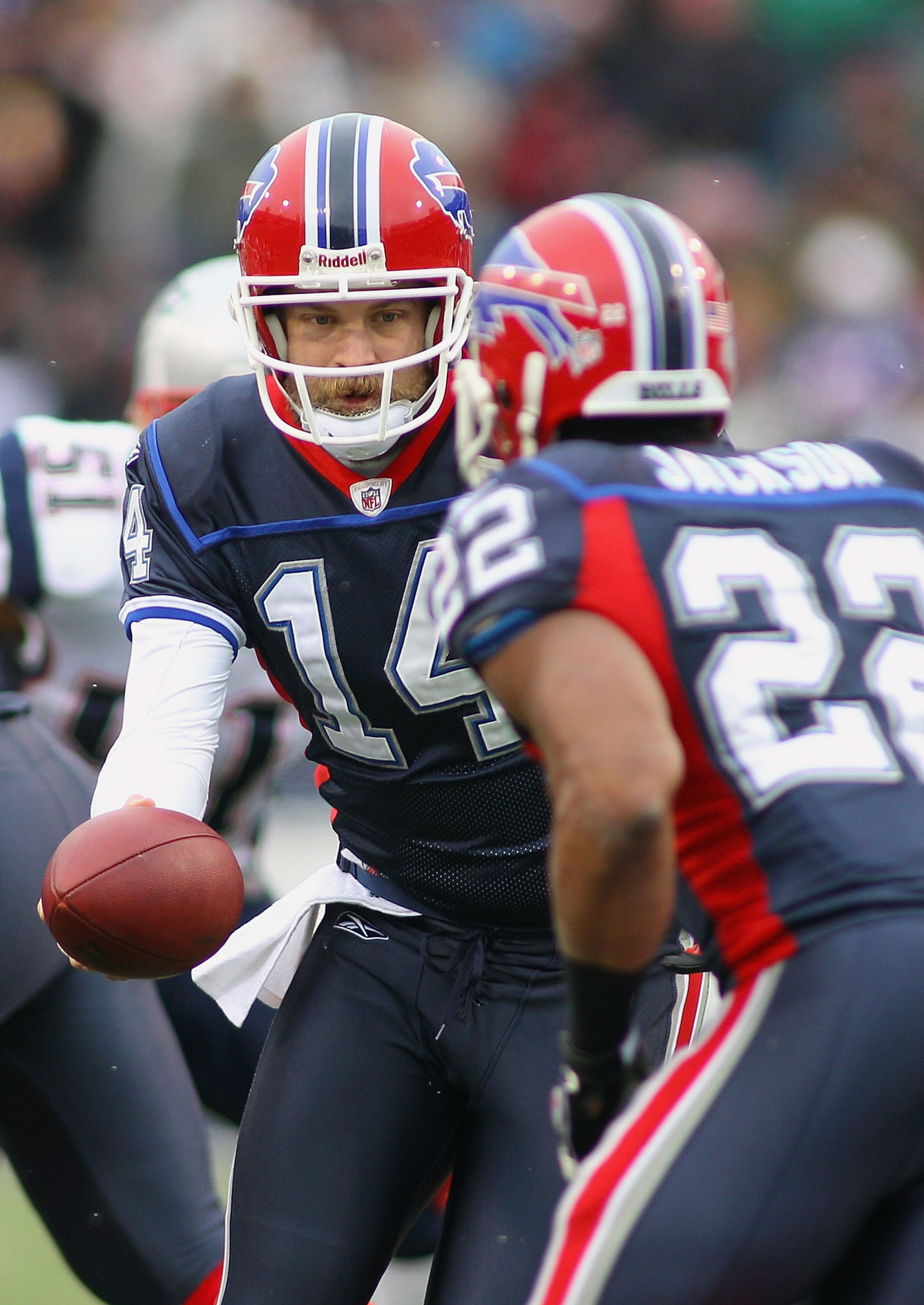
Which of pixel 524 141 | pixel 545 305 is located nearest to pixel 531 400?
pixel 545 305

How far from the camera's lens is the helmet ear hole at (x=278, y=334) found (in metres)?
2.56

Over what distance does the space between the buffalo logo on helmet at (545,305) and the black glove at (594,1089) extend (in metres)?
0.72

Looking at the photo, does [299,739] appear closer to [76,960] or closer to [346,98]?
[76,960]

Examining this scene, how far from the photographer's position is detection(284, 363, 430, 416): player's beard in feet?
8.04

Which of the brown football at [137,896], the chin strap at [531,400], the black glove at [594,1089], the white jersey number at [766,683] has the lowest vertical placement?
the brown football at [137,896]

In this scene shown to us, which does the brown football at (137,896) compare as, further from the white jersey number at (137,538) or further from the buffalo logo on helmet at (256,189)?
the buffalo logo on helmet at (256,189)

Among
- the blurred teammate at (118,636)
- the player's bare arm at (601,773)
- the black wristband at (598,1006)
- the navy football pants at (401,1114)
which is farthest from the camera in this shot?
the blurred teammate at (118,636)

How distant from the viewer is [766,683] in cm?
170

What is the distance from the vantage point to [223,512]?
8.21 ft

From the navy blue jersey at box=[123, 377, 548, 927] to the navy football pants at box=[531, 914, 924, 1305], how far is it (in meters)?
0.83

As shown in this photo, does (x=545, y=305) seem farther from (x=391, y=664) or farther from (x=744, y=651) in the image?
(x=391, y=664)

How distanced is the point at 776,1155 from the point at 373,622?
3.48 feet

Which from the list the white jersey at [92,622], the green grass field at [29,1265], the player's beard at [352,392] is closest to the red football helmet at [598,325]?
the player's beard at [352,392]

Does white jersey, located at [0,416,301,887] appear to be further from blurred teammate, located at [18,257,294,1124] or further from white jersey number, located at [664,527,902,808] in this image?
white jersey number, located at [664,527,902,808]
